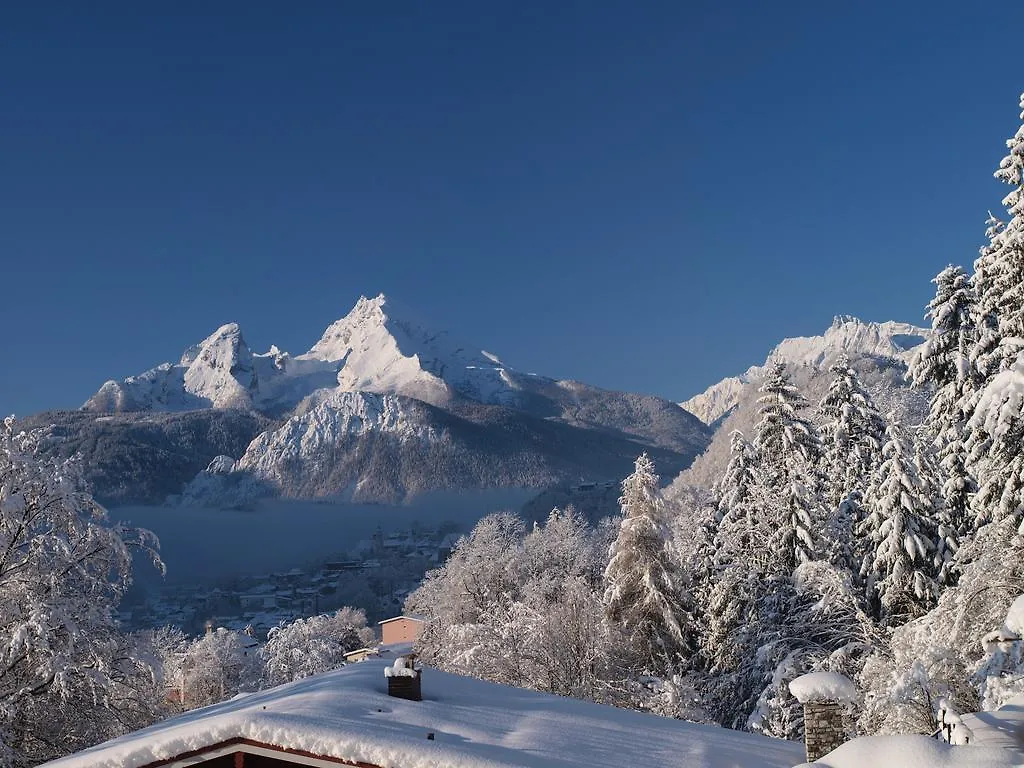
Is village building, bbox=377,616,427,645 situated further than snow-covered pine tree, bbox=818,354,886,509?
Yes

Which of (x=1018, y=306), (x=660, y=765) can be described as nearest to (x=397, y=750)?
(x=660, y=765)

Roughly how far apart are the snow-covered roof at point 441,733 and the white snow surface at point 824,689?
143 cm

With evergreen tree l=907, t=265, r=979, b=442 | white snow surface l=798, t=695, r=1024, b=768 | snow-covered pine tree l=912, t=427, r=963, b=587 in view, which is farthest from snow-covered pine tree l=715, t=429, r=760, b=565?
white snow surface l=798, t=695, r=1024, b=768

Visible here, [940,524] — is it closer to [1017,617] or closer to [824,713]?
[1017,617]

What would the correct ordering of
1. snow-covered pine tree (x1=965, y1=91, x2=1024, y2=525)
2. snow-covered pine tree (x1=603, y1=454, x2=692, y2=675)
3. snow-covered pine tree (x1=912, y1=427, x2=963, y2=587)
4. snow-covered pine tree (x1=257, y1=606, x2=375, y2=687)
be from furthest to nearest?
snow-covered pine tree (x1=257, y1=606, x2=375, y2=687) → snow-covered pine tree (x1=603, y1=454, x2=692, y2=675) → snow-covered pine tree (x1=912, y1=427, x2=963, y2=587) → snow-covered pine tree (x1=965, y1=91, x2=1024, y2=525)

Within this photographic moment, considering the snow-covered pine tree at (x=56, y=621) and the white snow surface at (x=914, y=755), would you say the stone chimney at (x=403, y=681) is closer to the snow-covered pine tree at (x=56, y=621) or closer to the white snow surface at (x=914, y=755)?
the snow-covered pine tree at (x=56, y=621)

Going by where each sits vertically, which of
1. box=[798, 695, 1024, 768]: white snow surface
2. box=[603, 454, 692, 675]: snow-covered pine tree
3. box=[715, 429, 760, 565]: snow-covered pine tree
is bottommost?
box=[603, 454, 692, 675]: snow-covered pine tree

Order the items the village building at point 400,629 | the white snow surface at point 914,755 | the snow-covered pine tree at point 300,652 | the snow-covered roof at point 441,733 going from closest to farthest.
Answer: the white snow surface at point 914,755 → the snow-covered roof at point 441,733 → the snow-covered pine tree at point 300,652 → the village building at point 400,629

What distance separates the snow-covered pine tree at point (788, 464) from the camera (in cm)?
2825

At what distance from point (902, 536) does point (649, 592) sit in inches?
426

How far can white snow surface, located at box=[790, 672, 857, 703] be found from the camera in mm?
11672

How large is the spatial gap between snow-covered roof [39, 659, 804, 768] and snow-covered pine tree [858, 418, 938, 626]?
10292mm

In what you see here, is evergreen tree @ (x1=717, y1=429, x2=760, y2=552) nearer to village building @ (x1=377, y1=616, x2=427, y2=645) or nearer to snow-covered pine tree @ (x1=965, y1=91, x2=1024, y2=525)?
snow-covered pine tree @ (x1=965, y1=91, x2=1024, y2=525)

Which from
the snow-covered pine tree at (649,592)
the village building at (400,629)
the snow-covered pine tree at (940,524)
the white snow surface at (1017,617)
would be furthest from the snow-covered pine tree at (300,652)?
the white snow surface at (1017,617)
